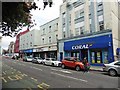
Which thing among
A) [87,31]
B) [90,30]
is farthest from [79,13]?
[90,30]

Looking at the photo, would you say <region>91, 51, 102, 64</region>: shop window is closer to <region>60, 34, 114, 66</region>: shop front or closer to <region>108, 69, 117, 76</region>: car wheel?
<region>60, 34, 114, 66</region>: shop front

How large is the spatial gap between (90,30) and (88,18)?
2102mm

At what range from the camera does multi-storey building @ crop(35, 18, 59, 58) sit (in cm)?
4128

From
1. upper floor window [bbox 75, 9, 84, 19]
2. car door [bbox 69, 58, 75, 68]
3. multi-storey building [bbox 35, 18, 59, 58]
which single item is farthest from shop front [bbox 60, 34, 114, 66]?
multi-storey building [bbox 35, 18, 59, 58]

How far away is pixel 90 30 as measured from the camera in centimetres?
2956

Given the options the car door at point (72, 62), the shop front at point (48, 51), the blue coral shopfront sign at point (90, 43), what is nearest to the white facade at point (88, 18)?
the blue coral shopfront sign at point (90, 43)

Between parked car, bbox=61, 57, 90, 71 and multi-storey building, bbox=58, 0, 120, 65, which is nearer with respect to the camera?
parked car, bbox=61, 57, 90, 71

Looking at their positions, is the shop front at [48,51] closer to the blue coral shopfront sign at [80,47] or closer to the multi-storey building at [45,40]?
the multi-storey building at [45,40]

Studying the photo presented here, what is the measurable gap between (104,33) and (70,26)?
372 inches

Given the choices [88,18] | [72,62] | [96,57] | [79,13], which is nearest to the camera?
[72,62]

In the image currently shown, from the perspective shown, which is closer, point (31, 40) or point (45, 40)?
point (45, 40)

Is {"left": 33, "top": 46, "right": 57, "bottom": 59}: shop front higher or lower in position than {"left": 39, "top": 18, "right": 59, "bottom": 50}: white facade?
lower

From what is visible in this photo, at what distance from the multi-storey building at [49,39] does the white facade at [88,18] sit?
12.6ft

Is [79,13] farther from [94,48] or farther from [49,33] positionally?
[49,33]
